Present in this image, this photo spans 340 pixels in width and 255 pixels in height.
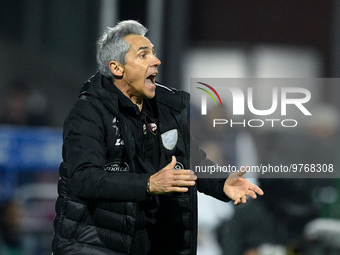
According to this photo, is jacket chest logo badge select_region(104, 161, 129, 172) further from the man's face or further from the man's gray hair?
the man's gray hair

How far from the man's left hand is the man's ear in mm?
702

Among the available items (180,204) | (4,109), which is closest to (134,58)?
(180,204)

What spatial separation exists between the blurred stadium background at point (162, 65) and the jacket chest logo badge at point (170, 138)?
1.97 m

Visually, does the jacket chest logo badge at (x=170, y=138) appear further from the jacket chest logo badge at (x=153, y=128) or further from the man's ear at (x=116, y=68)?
the man's ear at (x=116, y=68)

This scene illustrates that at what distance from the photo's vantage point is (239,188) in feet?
10.4

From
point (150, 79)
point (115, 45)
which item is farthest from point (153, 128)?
point (115, 45)

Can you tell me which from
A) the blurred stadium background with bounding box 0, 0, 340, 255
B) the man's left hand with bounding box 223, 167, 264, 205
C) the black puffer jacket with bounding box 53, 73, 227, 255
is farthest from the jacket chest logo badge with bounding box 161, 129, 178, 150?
the blurred stadium background with bounding box 0, 0, 340, 255

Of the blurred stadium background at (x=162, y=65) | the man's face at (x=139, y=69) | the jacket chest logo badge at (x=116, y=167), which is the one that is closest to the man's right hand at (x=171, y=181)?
the jacket chest logo badge at (x=116, y=167)

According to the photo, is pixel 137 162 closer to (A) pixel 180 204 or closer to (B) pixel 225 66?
(A) pixel 180 204

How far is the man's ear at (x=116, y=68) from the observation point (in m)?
3.33

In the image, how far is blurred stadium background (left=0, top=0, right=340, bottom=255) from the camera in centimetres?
546

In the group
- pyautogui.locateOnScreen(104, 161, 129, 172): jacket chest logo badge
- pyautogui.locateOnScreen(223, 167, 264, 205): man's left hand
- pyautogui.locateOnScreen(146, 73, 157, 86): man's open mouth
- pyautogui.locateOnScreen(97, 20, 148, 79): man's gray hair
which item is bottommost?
pyautogui.locateOnScreen(223, 167, 264, 205): man's left hand

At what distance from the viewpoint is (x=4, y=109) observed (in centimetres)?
582

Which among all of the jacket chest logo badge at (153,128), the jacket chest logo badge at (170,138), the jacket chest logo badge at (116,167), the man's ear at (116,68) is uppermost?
the man's ear at (116,68)
